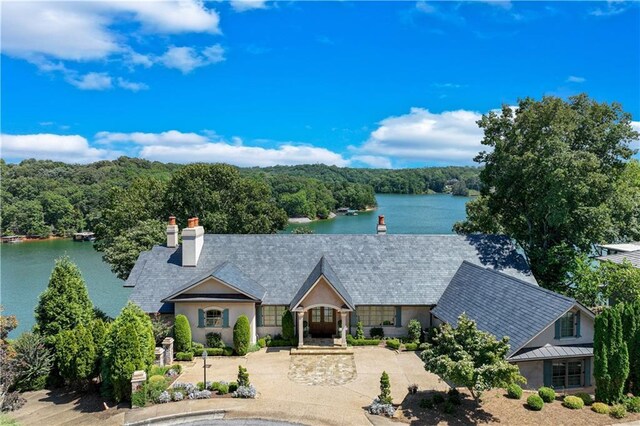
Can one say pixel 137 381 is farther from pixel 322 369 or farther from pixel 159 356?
pixel 322 369

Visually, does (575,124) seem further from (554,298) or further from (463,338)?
(463,338)

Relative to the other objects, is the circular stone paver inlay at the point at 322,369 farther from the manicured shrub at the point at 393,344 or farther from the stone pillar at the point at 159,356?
the stone pillar at the point at 159,356

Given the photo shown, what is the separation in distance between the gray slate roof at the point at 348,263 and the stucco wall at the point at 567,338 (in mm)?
7194

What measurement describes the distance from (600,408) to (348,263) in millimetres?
14170

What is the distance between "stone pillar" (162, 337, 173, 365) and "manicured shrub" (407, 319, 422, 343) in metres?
12.4

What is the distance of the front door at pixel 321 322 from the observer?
25078 mm

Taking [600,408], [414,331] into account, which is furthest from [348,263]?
[600,408]

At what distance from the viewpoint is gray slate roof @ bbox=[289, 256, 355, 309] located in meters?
23.1

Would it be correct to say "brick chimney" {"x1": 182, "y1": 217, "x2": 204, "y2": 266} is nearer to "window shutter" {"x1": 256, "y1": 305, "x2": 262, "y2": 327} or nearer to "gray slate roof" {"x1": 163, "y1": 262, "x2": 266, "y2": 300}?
"gray slate roof" {"x1": 163, "y1": 262, "x2": 266, "y2": 300}

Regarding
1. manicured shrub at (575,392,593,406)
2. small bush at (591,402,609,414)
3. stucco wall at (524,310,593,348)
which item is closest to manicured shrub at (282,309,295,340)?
stucco wall at (524,310,593,348)

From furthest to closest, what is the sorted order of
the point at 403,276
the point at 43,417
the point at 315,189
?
the point at 315,189, the point at 403,276, the point at 43,417

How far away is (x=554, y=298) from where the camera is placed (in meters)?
18.1

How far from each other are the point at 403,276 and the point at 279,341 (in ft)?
26.2

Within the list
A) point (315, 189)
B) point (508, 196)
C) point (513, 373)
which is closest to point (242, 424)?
point (513, 373)
